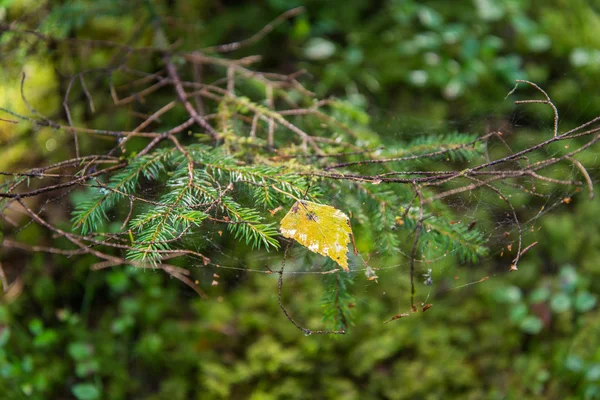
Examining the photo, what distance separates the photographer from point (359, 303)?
1416 mm

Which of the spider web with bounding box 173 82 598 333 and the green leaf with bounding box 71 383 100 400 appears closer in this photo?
the spider web with bounding box 173 82 598 333

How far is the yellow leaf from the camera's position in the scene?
0.74 metres

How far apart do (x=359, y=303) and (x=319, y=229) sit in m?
0.74

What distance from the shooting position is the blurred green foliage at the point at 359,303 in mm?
1711

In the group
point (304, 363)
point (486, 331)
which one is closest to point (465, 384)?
point (486, 331)

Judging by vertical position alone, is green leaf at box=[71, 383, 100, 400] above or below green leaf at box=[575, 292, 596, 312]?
below

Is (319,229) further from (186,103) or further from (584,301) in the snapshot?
(584,301)

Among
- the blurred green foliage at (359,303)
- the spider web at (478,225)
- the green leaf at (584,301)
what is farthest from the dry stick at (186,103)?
the green leaf at (584,301)

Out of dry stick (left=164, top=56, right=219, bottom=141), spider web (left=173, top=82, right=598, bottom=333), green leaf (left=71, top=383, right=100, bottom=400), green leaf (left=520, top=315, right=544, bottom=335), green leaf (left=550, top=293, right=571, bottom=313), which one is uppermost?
dry stick (left=164, top=56, right=219, bottom=141)

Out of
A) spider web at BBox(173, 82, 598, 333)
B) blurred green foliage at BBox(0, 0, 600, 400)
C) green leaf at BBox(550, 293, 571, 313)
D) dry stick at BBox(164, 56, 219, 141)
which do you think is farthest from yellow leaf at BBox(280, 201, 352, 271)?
green leaf at BBox(550, 293, 571, 313)

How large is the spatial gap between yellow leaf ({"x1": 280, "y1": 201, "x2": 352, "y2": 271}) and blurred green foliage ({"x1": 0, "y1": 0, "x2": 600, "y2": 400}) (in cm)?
66

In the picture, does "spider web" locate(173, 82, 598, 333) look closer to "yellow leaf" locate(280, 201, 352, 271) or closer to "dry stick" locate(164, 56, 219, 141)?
"yellow leaf" locate(280, 201, 352, 271)

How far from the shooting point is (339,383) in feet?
5.54

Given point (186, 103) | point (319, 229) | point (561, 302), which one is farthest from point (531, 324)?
point (186, 103)
